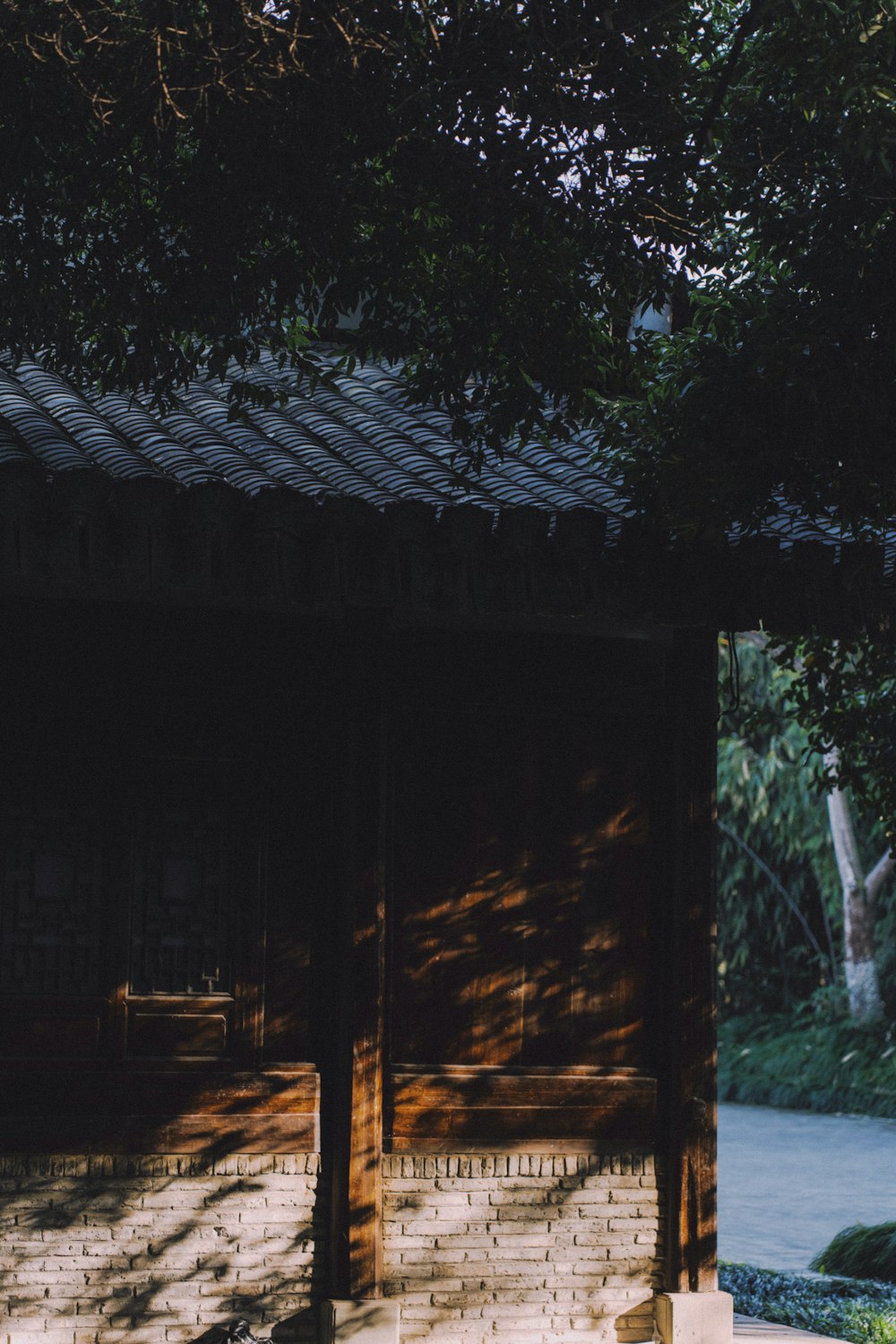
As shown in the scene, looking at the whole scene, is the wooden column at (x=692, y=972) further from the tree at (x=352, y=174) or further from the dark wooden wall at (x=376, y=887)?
the tree at (x=352, y=174)

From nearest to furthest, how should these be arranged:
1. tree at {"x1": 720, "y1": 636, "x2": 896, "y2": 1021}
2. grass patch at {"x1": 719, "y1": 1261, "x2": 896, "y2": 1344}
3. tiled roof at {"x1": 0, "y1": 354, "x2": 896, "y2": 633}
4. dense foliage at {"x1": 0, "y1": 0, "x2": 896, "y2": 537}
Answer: dense foliage at {"x1": 0, "y1": 0, "x2": 896, "y2": 537} < tiled roof at {"x1": 0, "y1": 354, "x2": 896, "y2": 633} < grass patch at {"x1": 719, "y1": 1261, "x2": 896, "y2": 1344} < tree at {"x1": 720, "y1": 636, "x2": 896, "y2": 1021}

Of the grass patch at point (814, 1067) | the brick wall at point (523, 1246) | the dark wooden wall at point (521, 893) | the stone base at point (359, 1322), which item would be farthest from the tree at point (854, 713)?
the grass patch at point (814, 1067)

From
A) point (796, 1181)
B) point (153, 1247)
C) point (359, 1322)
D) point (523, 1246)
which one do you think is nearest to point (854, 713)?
point (523, 1246)

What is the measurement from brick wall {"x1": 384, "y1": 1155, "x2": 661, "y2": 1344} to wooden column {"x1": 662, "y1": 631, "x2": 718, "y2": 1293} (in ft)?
0.44

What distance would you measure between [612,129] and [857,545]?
5.79 feet

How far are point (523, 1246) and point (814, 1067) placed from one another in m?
15.9

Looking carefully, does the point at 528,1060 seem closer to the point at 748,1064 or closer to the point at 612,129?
the point at 612,129

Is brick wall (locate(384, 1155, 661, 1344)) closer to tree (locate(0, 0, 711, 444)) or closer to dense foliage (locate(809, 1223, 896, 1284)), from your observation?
tree (locate(0, 0, 711, 444))

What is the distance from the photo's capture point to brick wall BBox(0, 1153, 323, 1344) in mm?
5582

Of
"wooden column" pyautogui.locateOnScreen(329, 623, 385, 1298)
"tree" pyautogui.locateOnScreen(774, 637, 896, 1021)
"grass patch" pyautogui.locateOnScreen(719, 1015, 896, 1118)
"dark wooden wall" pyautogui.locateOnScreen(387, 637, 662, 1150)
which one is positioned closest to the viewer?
"wooden column" pyautogui.locateOnScreen(329, 623, 385, 1298)

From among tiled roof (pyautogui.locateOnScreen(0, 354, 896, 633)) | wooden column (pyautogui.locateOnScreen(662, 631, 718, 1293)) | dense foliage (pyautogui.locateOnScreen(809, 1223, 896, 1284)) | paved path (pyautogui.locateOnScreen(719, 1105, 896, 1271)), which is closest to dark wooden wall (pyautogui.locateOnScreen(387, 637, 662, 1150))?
wooden column (pyautogui.locateOnScreen(662, 631, 718, 1293))

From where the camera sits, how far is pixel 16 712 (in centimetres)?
577

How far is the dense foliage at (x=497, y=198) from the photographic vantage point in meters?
4.90

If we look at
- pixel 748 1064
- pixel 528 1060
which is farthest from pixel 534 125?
pixel 748 1064
